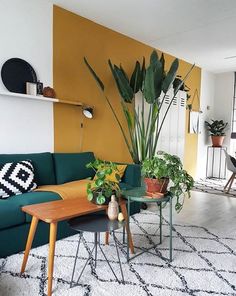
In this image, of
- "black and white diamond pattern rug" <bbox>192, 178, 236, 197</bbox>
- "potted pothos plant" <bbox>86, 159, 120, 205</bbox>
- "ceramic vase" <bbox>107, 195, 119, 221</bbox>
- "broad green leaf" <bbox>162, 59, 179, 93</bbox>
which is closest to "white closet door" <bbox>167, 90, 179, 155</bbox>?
"black and white diamond pattern rug" <bbox>192, 178, 236, 197</bbox>

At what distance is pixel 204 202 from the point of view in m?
4.14

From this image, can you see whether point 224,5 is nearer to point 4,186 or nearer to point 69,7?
point 69,7

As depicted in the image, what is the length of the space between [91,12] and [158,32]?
1.14 meters

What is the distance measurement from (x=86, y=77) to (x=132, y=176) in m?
1.55

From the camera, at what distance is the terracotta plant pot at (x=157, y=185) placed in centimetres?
207

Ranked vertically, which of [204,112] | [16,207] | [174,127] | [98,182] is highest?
[204,112]

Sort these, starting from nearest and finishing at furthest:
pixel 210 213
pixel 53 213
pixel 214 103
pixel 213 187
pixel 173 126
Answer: pixel 53 213 → pixel 210 213 → pixel 173 126 → pixel 213 187 → pixel 214 103

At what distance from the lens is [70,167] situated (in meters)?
3.17

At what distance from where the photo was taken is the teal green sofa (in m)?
2.16

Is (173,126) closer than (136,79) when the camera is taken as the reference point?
No

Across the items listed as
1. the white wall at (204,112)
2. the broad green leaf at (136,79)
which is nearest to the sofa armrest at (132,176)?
the broad green leaf at (136,79)

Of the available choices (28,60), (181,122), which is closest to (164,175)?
(28,60)

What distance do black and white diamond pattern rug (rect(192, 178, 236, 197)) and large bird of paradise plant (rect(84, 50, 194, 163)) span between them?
1770 mm

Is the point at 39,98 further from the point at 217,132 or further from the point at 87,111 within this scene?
the point at 217,132
